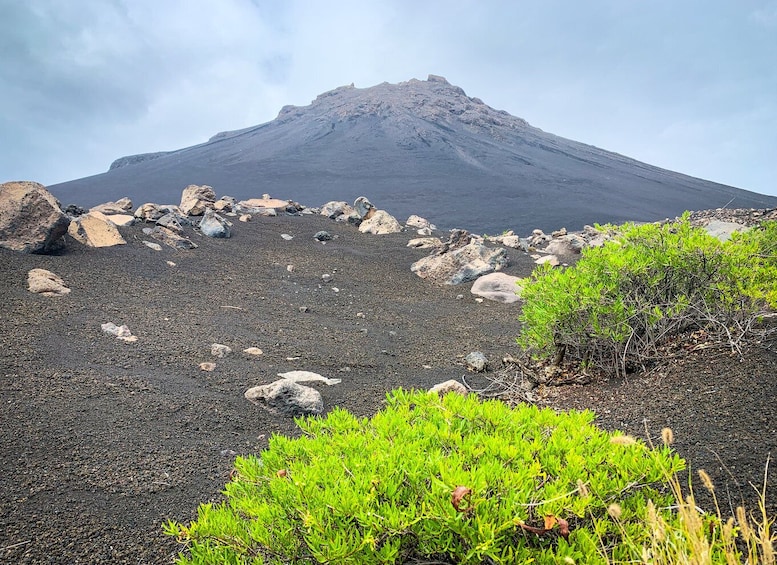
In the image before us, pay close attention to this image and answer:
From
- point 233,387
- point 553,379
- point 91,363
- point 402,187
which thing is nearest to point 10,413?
point 91,363

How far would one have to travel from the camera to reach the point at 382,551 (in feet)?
3.97

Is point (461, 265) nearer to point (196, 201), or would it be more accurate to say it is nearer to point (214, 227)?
point (214, 227)

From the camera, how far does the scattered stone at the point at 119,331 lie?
512 cm

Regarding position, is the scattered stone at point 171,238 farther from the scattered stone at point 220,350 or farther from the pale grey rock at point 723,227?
the pale grey rock at point 723,227

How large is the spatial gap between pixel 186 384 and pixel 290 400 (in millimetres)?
1052

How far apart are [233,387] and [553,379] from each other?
2824mm

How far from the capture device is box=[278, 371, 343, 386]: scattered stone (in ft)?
15.2

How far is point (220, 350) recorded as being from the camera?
5.19 meters

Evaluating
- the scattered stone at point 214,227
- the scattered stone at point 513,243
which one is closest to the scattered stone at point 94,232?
the scattered stone at point 214,227

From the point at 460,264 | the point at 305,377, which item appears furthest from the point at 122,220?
the point at 305,377

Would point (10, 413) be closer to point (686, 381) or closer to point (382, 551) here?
point (382, 551)

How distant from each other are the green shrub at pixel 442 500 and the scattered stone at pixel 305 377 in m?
2.98

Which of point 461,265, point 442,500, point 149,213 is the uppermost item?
point 149,213

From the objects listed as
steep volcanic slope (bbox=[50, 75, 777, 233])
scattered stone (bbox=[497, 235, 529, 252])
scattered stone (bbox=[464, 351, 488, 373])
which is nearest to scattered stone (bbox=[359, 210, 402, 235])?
scattered stone (bbox=[497, 235, 529, 252])
